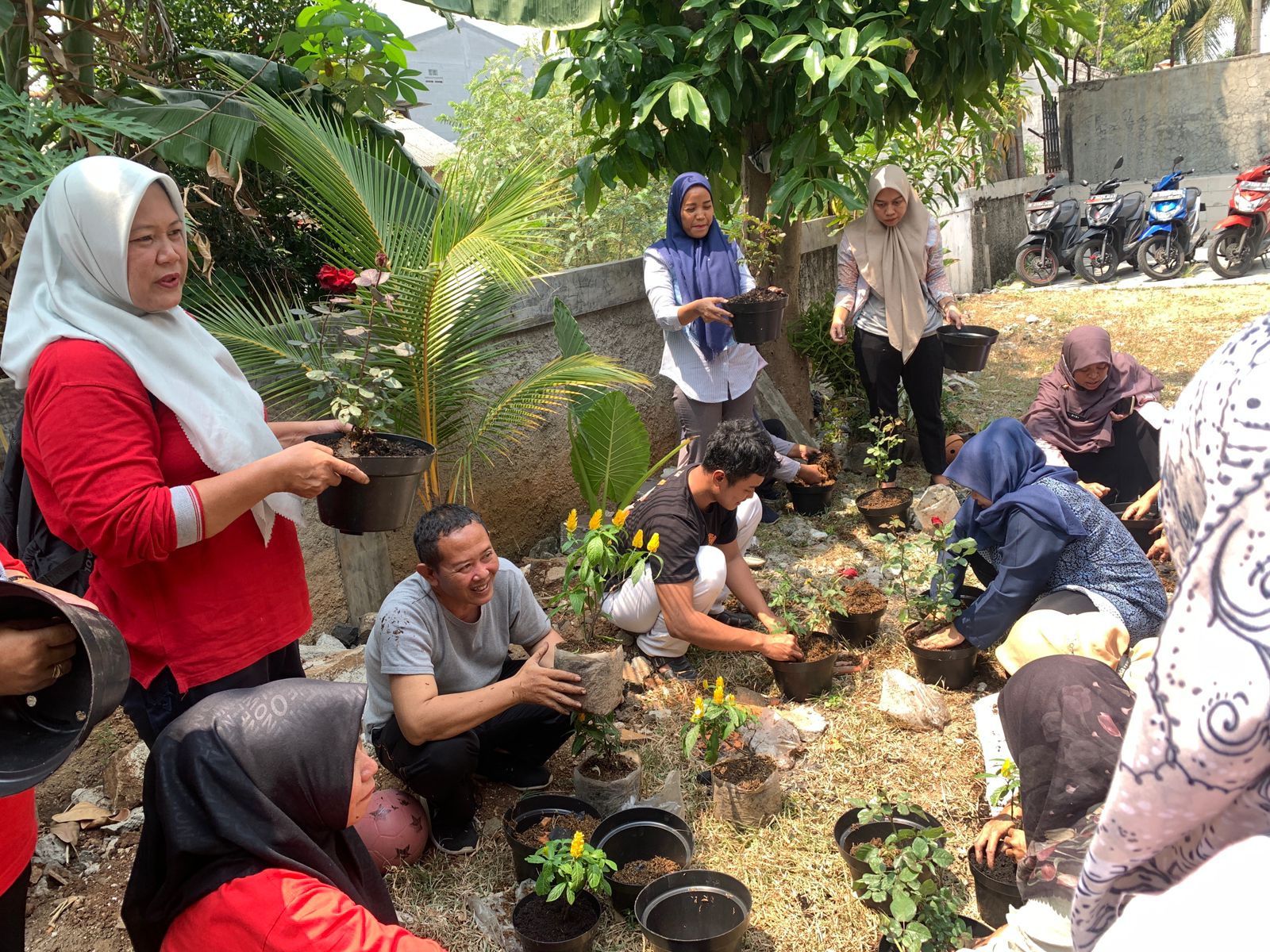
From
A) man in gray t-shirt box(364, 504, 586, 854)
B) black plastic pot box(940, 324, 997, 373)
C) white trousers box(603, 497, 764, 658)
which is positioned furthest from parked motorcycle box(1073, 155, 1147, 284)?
man in gray t-shirt box(364, 504, 586, 854)

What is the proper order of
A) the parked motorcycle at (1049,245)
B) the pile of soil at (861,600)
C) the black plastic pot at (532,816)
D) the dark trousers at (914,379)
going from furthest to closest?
the parked motorcycle at (1049,245) < the dark trousers at (914,379) < the pile of soil at (861,600) < the black plastic pot at (532,816)

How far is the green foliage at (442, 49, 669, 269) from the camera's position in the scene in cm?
792

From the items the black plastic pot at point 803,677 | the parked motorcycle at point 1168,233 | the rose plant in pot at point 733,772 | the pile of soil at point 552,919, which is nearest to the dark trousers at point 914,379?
the black plastic pot at point 803,677

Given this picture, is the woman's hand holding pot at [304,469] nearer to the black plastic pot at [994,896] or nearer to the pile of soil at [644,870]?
the pile of soil at [644,870]

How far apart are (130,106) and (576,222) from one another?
415 cm

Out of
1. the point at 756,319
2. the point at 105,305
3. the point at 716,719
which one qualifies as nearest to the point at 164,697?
the point at 105,305

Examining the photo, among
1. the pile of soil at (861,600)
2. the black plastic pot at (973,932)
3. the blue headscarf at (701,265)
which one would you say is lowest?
the black plastic pot at (973,932)

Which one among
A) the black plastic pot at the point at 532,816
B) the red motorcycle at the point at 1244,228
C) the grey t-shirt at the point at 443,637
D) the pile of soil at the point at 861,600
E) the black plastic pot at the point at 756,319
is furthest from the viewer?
the red motorcycle at the point at 1244,228

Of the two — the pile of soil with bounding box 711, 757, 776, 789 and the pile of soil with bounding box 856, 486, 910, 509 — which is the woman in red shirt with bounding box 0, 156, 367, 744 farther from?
the pile of soil with bounding box 856, 486, 910, 509

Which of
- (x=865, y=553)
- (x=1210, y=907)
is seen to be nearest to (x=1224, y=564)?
(x=1210, y=907)

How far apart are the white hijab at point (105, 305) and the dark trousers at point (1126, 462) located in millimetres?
3937

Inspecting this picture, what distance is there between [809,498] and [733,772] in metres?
2.64

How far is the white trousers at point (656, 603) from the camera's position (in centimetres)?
382

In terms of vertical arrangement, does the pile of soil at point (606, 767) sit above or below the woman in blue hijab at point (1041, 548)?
below
